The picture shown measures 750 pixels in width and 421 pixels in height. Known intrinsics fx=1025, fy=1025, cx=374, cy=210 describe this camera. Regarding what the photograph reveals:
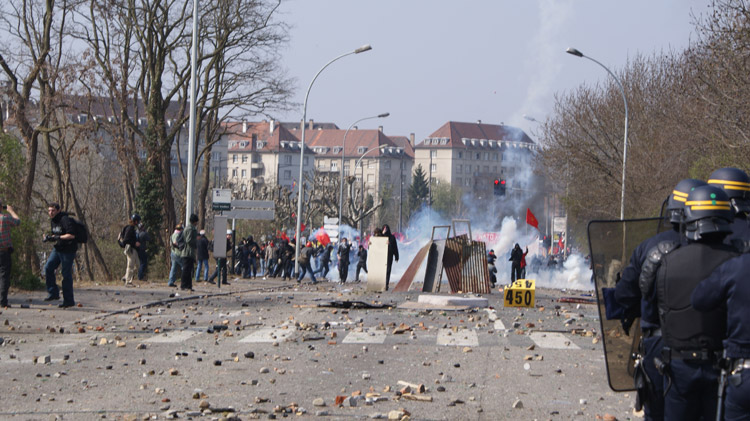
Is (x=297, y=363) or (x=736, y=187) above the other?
(x=736, y=187)

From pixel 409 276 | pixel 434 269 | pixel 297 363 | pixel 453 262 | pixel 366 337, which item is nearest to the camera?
pixel 297 363

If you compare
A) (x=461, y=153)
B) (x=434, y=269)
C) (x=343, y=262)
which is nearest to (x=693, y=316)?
(x=434, y=269)

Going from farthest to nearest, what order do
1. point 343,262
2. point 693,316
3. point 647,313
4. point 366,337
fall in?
point 343,262 → point 366,337 → point 647,313 → point 693,316

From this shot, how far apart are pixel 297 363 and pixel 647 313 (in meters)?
5.62

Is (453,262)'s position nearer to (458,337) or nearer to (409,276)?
(409,276)

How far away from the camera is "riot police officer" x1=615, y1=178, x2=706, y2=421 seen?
5570mm

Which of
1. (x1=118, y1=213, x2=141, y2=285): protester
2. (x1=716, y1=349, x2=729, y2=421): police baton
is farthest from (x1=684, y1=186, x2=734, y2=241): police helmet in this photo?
(x1=118, y1=213, x2=141, y2=285): protester

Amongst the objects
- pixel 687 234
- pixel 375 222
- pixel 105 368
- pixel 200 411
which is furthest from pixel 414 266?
pixel 375 222

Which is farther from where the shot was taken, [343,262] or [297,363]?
[343,262]

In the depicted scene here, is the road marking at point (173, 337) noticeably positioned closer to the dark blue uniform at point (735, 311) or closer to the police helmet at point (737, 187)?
the police helmet at point (737, 187)

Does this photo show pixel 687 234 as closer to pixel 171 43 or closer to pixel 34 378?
pixel 34 378

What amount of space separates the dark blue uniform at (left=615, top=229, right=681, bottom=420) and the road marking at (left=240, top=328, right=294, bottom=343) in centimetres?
755

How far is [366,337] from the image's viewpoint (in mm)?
13359

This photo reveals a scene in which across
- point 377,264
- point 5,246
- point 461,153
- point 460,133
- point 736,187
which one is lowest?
point 377,264
